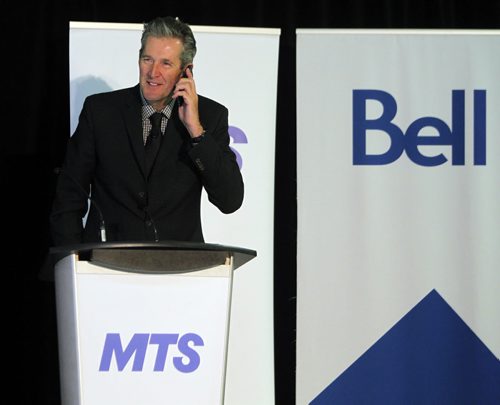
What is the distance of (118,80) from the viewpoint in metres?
4.42

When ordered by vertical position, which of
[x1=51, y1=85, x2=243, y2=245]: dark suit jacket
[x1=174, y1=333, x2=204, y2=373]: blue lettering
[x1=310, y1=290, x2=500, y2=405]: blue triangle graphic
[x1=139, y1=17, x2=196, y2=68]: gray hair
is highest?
[x1=139, y1=17, x2=196, y2=68]: gray hair

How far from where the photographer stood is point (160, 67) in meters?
3.08

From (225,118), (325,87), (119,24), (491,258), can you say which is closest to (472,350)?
(491,258)

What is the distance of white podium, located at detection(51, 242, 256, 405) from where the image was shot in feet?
7.95

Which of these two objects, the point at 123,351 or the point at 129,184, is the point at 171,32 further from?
the point at 123,351

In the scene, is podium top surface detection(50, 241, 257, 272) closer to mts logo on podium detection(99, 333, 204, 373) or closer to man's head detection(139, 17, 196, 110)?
mts logo on podium detection(99, 333, 204, 373)

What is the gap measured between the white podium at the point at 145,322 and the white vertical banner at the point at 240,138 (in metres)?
1.87

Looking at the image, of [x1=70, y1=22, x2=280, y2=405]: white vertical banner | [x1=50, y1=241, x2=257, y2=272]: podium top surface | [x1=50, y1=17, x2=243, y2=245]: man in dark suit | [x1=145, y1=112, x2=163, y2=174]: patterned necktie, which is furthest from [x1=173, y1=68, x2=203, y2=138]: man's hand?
[x1=70, y1=22, x2=280, y2=405]: white vertical banner

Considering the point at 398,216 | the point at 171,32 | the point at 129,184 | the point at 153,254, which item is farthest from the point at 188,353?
the point at 398,216

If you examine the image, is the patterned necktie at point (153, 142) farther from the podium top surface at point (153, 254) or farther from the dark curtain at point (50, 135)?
the dark curtain at point (50, 135)

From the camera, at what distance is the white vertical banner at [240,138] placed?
4398 mm

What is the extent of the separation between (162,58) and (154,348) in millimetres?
1043

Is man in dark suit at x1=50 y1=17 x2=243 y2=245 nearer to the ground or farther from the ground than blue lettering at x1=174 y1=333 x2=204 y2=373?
farther from the ground

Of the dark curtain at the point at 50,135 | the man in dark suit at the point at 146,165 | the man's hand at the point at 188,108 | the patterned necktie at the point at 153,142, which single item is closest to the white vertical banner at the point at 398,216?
the dark curtain at the point at 50,135
